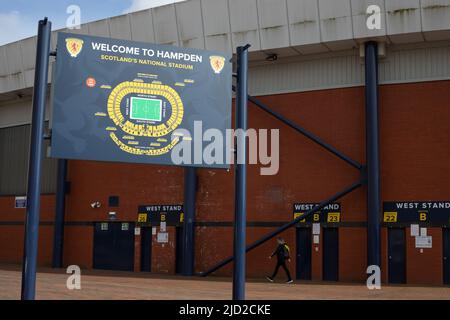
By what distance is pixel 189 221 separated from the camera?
2767 centimetres

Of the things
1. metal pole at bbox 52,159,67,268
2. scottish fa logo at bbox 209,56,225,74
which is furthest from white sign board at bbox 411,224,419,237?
metal pole at bbox 52,159,67,268

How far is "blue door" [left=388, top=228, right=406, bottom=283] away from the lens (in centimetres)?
2370

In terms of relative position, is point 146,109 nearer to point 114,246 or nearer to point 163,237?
point 163,237

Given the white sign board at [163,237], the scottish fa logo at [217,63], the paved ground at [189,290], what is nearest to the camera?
the scottish fa logo at [217,63]

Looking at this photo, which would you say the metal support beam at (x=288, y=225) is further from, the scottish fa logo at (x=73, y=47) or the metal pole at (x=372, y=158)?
the scottish fa logo at (x=73, y=47)

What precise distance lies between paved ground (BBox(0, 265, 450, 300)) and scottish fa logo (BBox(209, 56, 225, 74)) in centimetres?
697

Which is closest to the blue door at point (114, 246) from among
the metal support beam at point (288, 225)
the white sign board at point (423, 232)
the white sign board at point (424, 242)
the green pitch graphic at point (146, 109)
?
the metal support beam at point (288, 225)

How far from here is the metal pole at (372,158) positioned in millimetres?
23469

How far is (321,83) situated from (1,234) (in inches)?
812

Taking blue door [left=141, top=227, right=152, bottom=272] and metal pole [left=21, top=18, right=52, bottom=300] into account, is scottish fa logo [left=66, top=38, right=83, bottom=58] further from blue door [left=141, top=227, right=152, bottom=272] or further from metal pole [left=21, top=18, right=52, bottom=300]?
blue door [left=141, top=227, right=152, bottom=272]

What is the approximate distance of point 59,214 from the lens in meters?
32.2

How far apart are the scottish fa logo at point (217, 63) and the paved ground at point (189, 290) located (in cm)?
697

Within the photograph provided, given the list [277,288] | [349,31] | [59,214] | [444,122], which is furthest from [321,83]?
[59,214]
